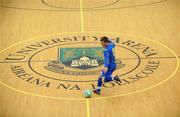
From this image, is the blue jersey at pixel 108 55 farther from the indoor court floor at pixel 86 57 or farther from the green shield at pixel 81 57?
the green shield at pixel 81 57

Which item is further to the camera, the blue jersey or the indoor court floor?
the blue jersey

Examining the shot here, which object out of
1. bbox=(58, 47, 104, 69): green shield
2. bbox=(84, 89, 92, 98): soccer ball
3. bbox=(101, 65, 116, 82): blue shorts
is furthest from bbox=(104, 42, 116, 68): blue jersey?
bbox=(58, 47, 104, 69): green shield

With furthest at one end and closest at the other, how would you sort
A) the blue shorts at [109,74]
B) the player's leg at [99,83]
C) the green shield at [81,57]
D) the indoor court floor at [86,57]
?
the green shield at [81,57], the blue shorts at [109,74], the player's leg at [99,83], the indoor court floor at [86,57]

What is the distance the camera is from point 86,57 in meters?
10.7

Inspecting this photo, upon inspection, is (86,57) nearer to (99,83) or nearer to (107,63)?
(99,83)

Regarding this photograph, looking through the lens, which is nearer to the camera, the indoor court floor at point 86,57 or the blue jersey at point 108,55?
the indoor court floor at point 86,57

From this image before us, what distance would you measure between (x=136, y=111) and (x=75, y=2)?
25.8 feet

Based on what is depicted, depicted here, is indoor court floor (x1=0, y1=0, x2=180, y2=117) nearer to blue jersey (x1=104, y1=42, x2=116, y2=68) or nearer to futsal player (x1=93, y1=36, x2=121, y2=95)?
futsal player (x1=93, y1=36, x2=121, y2=95)

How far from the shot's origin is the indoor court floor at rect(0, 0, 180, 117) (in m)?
8.66

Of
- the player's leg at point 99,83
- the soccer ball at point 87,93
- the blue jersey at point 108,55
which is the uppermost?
the blue jersey at point 108,55

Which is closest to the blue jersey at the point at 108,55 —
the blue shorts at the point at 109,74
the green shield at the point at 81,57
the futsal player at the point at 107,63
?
the futsal player at the point at 107,63

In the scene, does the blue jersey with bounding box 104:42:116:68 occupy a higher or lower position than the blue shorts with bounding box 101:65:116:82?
higher

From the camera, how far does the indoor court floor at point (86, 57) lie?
8.66 m

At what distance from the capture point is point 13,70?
10156mm
